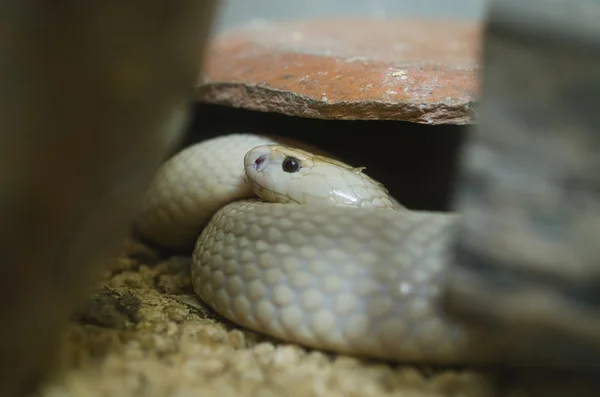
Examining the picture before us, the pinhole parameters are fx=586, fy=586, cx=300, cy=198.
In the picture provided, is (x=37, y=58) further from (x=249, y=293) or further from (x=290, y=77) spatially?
(x=290, y=77)

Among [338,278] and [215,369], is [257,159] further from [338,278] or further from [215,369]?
[215,369]

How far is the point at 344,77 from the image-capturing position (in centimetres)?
274

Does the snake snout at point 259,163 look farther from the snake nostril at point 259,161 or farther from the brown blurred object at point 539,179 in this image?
the brown blurred object at point 539,179

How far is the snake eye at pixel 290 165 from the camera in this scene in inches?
104

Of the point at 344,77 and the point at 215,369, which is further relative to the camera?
the point at 344,77

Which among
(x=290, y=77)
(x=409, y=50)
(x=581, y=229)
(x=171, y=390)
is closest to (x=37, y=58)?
(x=171, y=390)

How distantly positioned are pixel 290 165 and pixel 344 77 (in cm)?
49

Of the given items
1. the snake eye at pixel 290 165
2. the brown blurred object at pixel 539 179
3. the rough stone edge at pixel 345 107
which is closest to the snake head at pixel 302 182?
the snake eye at pixel 290 165

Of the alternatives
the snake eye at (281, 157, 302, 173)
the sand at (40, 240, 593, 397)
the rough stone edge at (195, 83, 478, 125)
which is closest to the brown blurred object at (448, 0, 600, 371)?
the sand at (40, 240, 593, 397)

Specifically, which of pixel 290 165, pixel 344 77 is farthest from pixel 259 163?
pixel 344 77

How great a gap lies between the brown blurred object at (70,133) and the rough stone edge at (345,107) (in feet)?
3.93

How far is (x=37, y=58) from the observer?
124 centimetres

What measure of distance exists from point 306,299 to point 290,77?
1.35m

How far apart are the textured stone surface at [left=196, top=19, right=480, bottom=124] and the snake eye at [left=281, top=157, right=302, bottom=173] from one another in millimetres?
225
